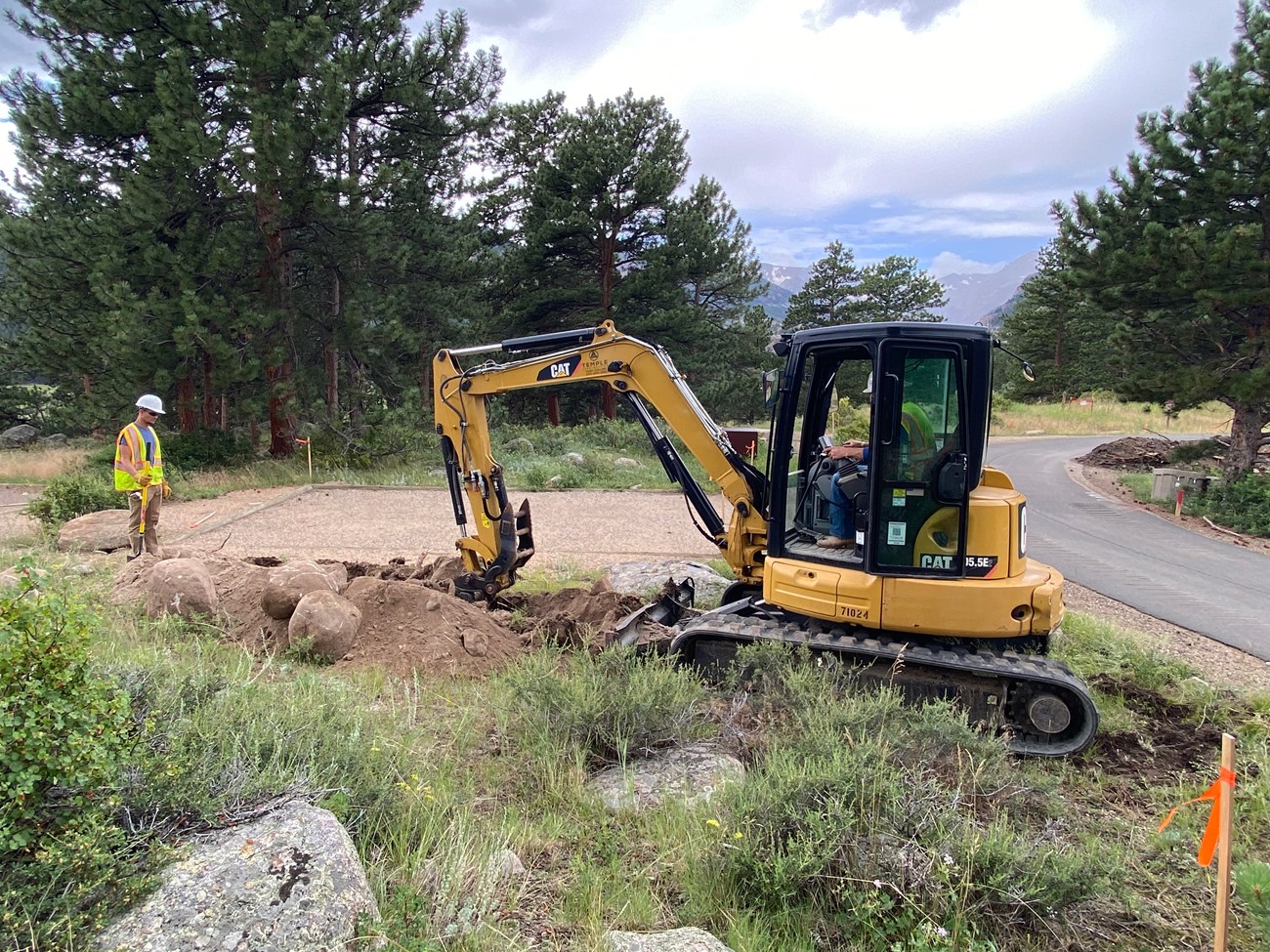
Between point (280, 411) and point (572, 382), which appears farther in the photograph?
point (280, 411)

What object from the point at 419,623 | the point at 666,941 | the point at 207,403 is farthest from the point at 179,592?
the point at 207,403

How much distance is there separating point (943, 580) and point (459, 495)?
470cm

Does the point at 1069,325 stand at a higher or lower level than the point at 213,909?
higher

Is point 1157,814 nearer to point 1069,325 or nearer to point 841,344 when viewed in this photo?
point 841,344

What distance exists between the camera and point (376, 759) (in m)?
3.49

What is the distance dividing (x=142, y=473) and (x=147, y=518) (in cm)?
64

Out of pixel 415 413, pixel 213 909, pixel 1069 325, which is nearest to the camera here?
pixel 213 909

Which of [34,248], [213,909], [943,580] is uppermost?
[34,248]

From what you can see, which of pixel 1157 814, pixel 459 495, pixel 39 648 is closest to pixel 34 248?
pixel 459 495

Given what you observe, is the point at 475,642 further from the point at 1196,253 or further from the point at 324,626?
the point at 1196,253

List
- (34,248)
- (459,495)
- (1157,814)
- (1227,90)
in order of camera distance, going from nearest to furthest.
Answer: (1157,814), (459,495), (1227,90), (34,248)

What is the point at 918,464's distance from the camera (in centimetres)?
507

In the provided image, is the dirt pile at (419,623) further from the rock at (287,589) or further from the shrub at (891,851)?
the shrub at (891,851)

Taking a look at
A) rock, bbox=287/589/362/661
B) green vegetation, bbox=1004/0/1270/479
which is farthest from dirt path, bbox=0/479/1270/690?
green vegetation, bbox=1004/0/1270/479
